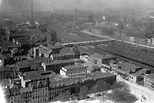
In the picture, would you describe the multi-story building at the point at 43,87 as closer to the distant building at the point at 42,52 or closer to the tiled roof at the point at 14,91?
the tiled roof at the point at 14,91

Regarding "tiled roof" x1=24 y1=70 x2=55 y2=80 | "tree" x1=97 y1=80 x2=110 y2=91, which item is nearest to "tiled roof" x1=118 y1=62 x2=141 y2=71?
"tree" x1=97 y1=80 x2=110 y2=91

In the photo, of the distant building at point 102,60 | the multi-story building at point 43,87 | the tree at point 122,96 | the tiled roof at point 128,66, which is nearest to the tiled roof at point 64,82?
the multi-story building at point 43,87

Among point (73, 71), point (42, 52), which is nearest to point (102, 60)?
point (73, 71)

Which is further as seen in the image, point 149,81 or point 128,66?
point 128,66

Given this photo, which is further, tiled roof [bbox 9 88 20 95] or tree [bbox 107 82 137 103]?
tree [bbox 107 82 137 103]

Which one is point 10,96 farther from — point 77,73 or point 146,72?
point 146,72

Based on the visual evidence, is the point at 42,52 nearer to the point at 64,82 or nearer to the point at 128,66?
the point at 64,82

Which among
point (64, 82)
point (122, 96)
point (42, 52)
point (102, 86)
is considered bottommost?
point (122, 96)

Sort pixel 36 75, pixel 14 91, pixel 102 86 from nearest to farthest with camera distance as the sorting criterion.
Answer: pixel 14 91, pixel 102 86, pixel 36 75

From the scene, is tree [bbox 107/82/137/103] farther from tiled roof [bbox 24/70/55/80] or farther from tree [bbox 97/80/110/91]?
tiled roof [bbox 24/70/55/80]

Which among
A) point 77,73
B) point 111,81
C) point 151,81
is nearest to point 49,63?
point 77,73

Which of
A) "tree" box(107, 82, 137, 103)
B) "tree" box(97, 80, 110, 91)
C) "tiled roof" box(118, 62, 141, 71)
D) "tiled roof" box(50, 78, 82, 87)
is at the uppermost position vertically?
"tiled roof" box(118, 62, 141, 71)
